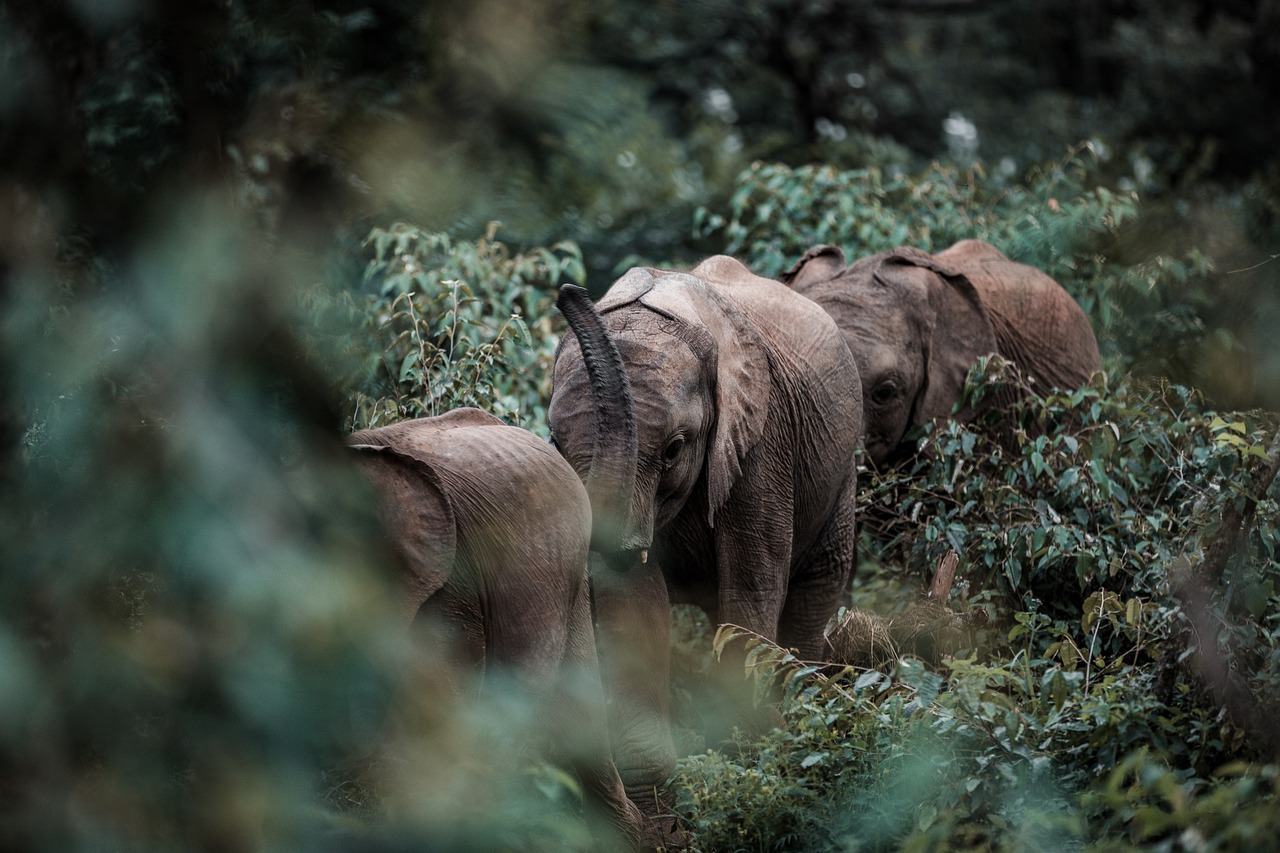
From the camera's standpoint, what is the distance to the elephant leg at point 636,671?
5.17 meters

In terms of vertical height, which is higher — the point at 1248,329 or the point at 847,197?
the point at 1248,329

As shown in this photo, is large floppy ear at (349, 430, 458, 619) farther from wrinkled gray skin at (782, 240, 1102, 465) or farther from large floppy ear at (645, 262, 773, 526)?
wrinkled gray skin at (782, 240, 1102, 465)

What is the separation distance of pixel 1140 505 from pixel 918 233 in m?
2.98

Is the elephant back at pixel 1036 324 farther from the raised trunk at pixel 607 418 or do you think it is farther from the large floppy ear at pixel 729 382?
the raised trunk at pixel 607 418

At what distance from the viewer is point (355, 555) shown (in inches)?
60.8

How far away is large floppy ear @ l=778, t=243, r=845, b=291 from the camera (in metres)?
7.28

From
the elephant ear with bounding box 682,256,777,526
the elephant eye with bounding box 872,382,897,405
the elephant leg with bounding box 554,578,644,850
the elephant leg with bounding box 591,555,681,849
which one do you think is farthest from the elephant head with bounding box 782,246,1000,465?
the elephant leg with bounding box 554,578,644,850

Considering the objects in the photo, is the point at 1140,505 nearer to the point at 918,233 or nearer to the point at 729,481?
the point at 729,481

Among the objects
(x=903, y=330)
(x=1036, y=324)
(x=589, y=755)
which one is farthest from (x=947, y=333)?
(x=589, y=755)

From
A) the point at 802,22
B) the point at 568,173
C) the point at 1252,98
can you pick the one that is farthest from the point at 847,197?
the point at 1252,98

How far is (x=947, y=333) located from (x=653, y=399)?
2.64m

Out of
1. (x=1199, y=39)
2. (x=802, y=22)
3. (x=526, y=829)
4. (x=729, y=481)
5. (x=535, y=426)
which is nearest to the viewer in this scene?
(x=526, y=829)

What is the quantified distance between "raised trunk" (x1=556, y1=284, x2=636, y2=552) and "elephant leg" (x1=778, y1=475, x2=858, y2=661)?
1.67 meters

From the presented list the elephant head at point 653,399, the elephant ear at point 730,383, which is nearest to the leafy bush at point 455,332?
the elephant head at point 653,399
